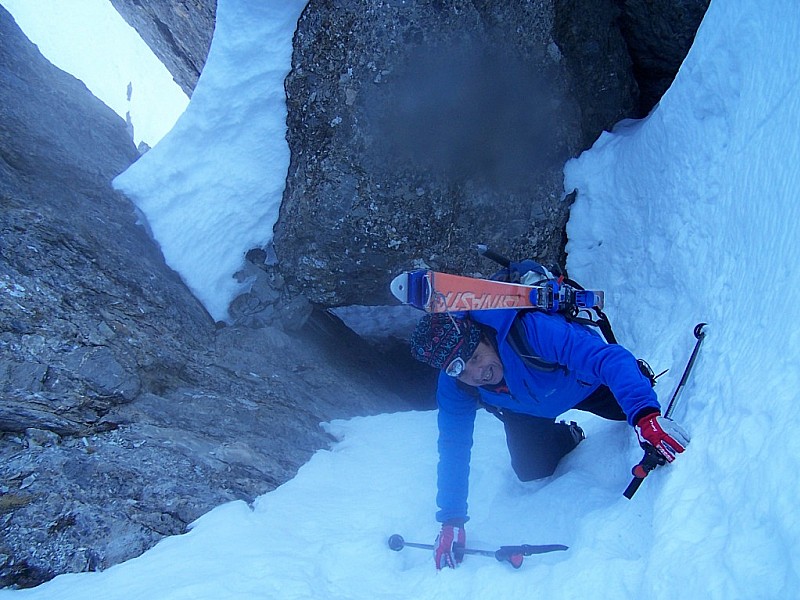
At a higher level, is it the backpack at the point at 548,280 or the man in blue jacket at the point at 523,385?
the backpack at the point at 548,280

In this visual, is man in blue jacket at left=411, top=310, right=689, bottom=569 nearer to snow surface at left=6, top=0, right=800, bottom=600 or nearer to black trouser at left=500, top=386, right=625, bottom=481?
black trouser at left=500, top=386, right=625, bottom=481

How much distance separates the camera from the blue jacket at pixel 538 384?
2969 mm

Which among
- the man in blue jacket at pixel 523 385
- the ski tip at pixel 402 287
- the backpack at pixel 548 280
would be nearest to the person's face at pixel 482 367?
the man in blue jacket at pixel 523 385

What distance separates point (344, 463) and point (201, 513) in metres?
1.54

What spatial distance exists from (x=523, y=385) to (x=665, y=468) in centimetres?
99

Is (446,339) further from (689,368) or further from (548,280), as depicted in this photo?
(689,368)

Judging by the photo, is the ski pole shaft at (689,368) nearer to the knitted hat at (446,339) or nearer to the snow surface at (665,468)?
the snow surface at (665,468)

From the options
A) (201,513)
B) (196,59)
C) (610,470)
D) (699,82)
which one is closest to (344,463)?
(201,513)

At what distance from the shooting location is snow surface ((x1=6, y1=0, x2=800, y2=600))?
2.49 m

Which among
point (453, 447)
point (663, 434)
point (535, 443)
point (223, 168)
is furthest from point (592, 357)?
point (223, 168)

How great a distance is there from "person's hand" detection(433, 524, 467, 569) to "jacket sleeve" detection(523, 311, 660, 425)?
4.40 feet

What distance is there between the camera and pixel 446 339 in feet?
11.4

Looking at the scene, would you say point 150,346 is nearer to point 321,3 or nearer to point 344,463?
point 344,463

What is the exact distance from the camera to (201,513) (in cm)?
438
